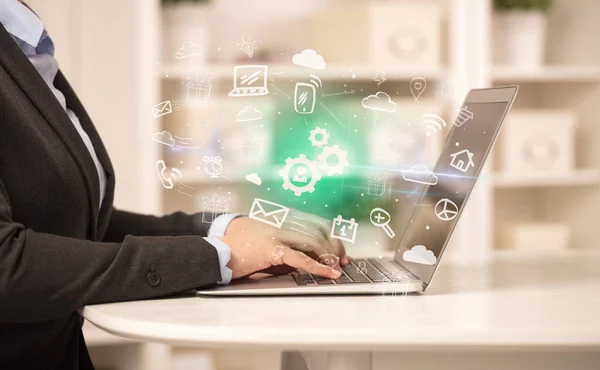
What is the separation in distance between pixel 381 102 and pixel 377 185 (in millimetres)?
126

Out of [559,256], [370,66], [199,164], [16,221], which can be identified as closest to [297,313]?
[199,164]

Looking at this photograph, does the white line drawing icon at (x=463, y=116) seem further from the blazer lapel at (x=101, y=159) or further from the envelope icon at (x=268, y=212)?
the blazer lapel at (x=101, y=159)

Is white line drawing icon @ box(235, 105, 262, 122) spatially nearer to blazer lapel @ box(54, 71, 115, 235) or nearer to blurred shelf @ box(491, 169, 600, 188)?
blazer lapel @ box(54, 71, 115, 235)

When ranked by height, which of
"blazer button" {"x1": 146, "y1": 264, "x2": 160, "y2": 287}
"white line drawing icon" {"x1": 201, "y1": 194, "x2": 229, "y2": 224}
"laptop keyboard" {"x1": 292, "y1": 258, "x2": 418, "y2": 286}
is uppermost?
"white line drawing icon" {"x1": 201, "y1": 194, "x2": 229, "y2": 224}

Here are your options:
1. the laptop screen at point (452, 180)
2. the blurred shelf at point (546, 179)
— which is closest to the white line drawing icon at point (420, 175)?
the laptop screen at point (452, 180)

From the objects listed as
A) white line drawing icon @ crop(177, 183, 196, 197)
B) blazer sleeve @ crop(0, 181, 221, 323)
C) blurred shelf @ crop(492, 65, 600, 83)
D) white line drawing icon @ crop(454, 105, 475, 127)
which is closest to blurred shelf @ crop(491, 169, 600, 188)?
blurred shelf @ crop(492, 65, 600, 83)

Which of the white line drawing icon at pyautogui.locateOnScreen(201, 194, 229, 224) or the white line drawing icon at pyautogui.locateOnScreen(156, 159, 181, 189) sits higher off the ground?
the white line drawing icon at pyautogui.locateOnScreen(156, 159, 181, 189)

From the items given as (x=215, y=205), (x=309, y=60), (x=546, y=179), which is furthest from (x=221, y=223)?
(x=546, y=179)

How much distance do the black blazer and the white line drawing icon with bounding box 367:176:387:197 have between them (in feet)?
0.77

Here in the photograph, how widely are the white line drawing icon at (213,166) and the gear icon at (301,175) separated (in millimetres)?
92

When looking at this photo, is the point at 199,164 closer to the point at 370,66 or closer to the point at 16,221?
the point at 16,221

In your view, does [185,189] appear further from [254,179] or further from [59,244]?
[59,244]

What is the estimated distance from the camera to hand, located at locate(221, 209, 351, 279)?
108 cm

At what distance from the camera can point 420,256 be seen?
1.14m
